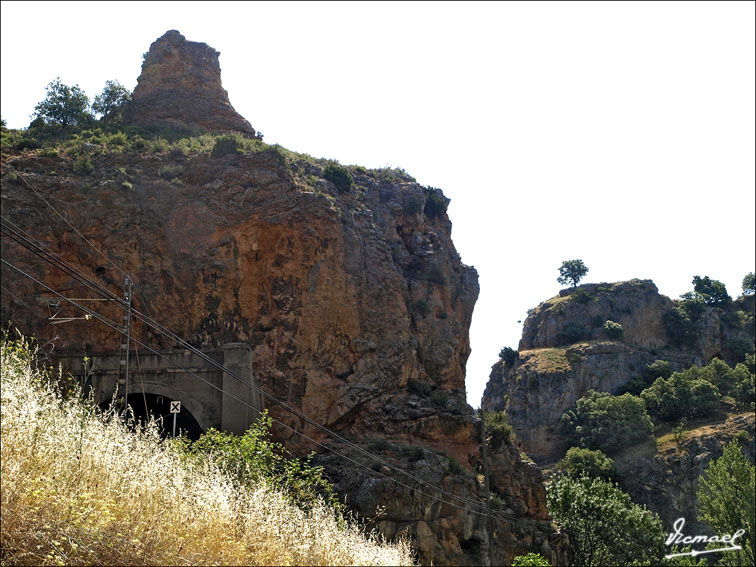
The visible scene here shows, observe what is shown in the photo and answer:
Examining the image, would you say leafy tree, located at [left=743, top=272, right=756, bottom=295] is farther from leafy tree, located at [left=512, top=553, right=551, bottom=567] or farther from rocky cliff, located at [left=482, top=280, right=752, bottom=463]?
leafy tree, located at [left=512, top=553, right=551, bottom=567]

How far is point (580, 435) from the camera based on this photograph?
7438 centimetres

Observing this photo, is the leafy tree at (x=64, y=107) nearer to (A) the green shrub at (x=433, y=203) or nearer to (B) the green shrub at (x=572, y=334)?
(A) the green shrub at (x=433, y=203)

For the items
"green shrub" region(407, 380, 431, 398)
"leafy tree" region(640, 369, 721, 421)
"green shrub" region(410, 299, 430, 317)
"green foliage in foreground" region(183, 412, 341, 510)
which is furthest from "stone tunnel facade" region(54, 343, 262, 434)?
"leafy tree" region(640, 369, 721, 421)

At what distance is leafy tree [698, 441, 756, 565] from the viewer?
35.1 m

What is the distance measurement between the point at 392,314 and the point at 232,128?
19.1 metres

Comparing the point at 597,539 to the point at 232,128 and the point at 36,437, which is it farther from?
the point at 36,437

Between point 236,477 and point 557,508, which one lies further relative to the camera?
point 557,508

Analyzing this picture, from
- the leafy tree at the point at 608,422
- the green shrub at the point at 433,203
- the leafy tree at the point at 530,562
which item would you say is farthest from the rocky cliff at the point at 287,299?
the leafy tree at the point at 608,422

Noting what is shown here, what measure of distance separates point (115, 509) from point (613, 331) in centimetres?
8136

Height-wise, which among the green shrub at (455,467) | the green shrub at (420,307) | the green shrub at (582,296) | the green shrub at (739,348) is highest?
the green shrub at (582,296)

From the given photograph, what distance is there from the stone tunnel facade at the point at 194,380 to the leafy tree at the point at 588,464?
43.7 m

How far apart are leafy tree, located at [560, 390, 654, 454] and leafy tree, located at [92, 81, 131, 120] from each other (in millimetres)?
52380

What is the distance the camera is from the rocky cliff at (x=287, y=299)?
28.6m

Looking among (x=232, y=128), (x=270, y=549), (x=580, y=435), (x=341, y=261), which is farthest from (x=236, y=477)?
(x=580, y=435)
